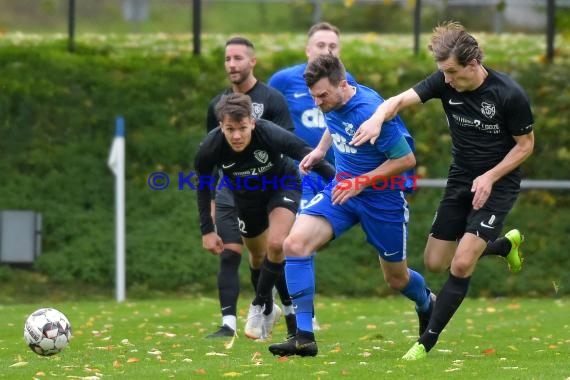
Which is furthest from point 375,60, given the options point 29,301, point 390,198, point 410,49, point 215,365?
point 215,365

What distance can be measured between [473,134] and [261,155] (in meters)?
1.76

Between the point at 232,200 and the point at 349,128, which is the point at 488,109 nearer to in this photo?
the point at 349,128

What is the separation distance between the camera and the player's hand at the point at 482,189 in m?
7.87

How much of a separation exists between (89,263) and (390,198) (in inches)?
296

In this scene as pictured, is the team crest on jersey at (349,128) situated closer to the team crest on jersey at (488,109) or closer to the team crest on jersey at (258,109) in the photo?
the team crest on jersey at (488,109)

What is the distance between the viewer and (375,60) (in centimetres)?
1786

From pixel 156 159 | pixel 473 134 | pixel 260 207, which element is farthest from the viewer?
pixel 156 159

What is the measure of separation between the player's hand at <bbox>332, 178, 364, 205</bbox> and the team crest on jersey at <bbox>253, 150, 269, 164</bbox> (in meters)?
1.25

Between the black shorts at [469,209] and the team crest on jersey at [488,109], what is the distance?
1.50ft

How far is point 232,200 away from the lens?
1002 centimetres

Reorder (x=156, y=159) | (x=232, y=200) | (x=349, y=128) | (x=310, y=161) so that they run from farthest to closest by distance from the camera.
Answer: (x=156, y=159) < (x=232, y=200) < (x=310, y=161) < (x=349, y=128)

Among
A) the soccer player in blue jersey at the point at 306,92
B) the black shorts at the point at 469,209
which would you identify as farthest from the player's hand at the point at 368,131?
the soccer player in blue jersey at the point at 306,92

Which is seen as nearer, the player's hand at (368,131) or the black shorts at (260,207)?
the player's hand at (368,131)

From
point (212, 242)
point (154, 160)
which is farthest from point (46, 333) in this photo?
point (154, 160)
